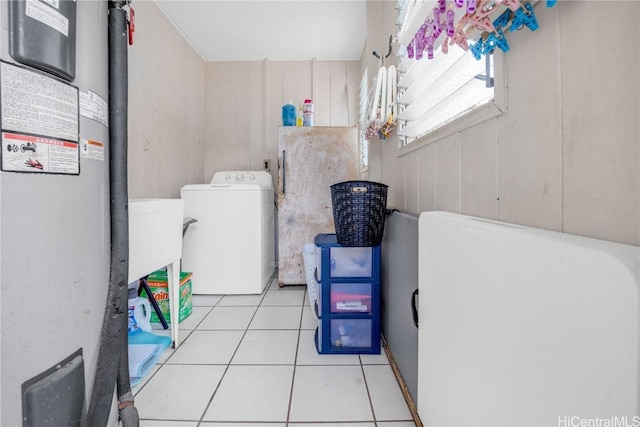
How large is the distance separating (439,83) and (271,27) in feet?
7.90

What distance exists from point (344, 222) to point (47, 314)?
1.15 meters

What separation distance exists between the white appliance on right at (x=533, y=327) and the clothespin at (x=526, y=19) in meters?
0.41

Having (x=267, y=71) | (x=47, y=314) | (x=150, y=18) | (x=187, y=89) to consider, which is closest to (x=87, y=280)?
(x=47, y=314)

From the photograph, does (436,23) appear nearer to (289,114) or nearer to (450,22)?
(450,22)

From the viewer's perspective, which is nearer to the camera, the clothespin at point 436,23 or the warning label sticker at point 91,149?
the clothespin at point 436,23

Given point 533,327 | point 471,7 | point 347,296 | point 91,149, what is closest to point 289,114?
point 347,296

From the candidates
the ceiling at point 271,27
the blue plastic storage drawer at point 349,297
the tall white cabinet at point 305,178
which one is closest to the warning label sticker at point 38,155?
the blue plastic storage drawer at point 349,297

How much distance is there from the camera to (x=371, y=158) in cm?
220

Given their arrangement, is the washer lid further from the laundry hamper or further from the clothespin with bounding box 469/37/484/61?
the clothespin with bounding box 469/37/484/61

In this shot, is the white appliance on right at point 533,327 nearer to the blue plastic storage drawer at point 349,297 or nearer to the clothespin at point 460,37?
the clothespin at point 460,37

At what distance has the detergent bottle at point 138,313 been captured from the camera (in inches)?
66.2

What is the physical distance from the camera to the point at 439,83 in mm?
964

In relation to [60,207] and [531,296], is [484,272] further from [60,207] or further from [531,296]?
[60,207]

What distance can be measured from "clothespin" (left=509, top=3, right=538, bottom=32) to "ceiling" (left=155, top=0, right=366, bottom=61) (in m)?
2.29
